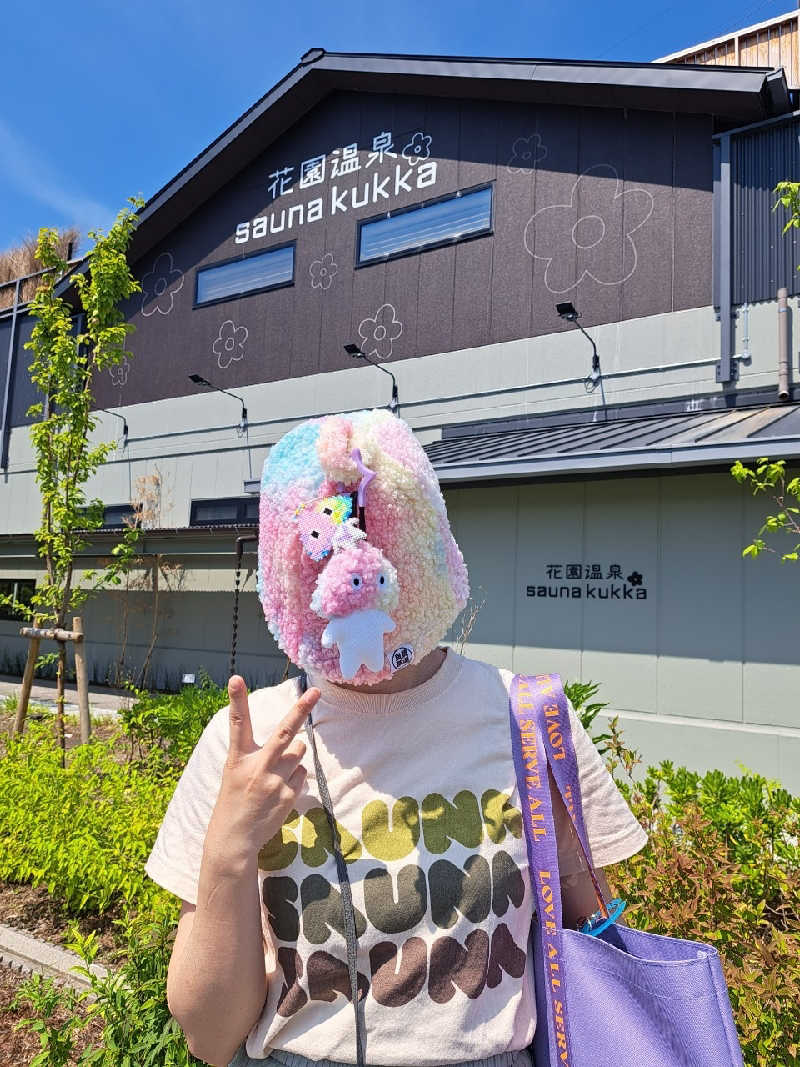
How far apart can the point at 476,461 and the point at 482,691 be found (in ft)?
18.9

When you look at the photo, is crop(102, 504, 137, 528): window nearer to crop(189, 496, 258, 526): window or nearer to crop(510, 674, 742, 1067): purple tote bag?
crop(189, 496, 258, 526): window

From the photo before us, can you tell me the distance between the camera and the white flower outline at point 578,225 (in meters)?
8.59

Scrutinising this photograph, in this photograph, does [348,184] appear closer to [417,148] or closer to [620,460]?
[417,148]

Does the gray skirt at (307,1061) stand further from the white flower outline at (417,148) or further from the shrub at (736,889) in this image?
the white flower outline at (417,148)

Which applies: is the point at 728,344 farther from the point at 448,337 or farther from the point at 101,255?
the point at 101,255

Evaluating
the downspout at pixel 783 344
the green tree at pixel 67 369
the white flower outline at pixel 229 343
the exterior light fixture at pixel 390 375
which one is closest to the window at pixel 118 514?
the white flower outline at pixel 229 343

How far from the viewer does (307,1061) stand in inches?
47.2

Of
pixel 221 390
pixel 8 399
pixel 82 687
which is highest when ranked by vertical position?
pixel 8 399

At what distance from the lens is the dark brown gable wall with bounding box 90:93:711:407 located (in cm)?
849

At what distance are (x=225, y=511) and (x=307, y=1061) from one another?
1152 centimetres

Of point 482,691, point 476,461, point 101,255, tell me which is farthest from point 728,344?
point 482,691

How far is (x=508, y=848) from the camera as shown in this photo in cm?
127

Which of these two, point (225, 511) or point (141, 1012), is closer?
point (141, 1012)

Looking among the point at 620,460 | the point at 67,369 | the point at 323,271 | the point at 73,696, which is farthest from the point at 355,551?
the point at 73,696
